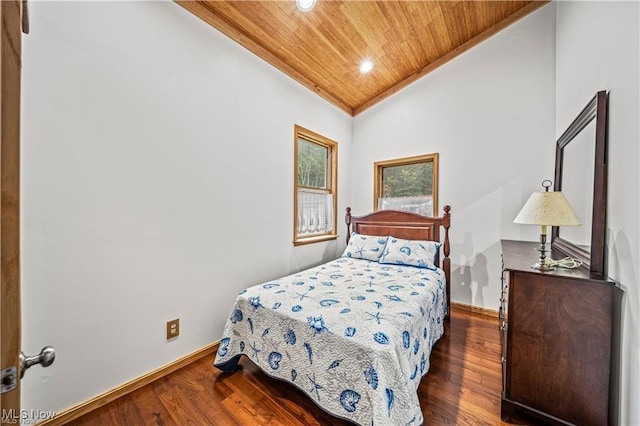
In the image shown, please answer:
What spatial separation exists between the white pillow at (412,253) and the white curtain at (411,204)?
2.18 feet

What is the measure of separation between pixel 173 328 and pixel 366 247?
6.74 ft

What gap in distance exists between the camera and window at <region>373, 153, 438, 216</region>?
3.33m

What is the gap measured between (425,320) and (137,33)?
111 inches

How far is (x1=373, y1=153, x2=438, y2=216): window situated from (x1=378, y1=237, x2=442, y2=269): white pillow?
73 cm

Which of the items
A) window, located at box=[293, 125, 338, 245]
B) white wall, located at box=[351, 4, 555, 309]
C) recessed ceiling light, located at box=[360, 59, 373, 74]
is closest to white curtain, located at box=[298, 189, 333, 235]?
window, located at box=[293, 125, 338, 245]

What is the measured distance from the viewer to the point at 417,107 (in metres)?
3.41

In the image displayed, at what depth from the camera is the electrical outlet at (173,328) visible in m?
1.92

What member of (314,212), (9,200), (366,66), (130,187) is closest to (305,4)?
(366,66)

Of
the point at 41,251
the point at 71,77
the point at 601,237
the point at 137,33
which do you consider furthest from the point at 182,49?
the point at 601,237

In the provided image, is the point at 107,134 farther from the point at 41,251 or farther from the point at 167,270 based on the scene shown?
the point at 167,270

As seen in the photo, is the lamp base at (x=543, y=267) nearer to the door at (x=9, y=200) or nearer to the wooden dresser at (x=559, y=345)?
the wooden dresser at (x=559, y=345)

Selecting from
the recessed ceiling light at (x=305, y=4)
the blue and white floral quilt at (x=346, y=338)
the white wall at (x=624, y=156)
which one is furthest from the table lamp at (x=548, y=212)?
the recessed ceiling light at (x=305, y=4)

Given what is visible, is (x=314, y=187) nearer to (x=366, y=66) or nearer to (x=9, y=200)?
(x=366, y=66)

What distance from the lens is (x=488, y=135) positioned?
115 inches
